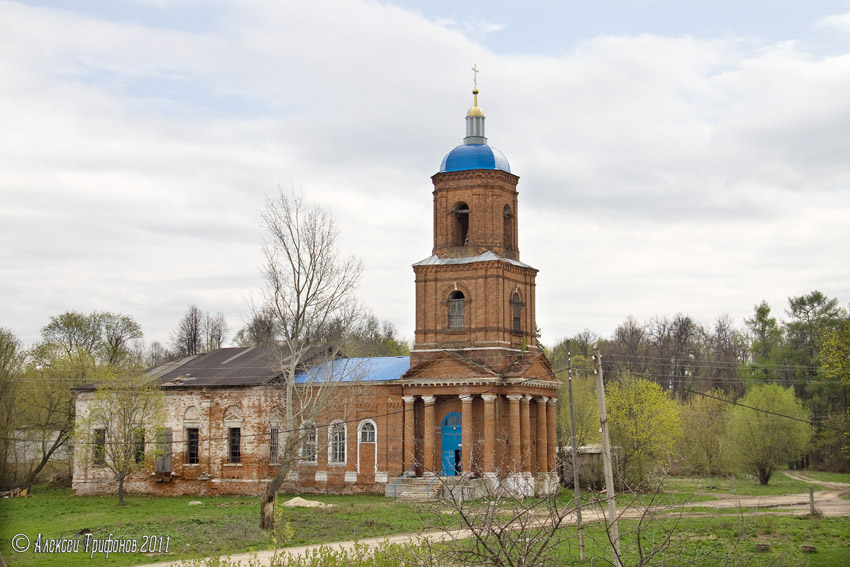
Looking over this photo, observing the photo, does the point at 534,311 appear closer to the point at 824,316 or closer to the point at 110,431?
the point at 110,431

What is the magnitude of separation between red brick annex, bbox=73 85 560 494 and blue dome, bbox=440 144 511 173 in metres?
0.06

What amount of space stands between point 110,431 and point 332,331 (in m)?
11.4

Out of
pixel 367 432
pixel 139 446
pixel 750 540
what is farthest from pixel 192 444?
pixel 750 540

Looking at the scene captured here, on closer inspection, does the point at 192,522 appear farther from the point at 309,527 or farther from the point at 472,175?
the point at 472,175

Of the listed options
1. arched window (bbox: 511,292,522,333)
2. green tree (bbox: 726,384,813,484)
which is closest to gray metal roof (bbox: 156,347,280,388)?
arched window (bbox: 511,292,522,333)

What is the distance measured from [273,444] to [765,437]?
26.0 meters

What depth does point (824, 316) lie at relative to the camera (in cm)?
5872

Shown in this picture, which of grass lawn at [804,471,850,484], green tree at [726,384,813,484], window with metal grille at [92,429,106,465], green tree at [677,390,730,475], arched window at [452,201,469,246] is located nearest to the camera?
window with metal grille at [92,429,106,465]

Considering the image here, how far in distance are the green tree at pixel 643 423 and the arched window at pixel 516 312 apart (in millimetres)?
7902

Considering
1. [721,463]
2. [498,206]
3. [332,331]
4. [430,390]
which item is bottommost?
[721,463]

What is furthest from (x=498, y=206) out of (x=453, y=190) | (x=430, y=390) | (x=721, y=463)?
(x=721, y=463)

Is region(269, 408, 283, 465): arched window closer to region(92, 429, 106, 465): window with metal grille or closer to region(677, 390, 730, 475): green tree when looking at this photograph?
region(92, 429, 106, 465): window with metal grille

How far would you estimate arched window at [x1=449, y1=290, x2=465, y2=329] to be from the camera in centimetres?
3653

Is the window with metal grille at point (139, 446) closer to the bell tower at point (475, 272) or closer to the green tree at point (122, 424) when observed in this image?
the green tree at point (122, 424)
